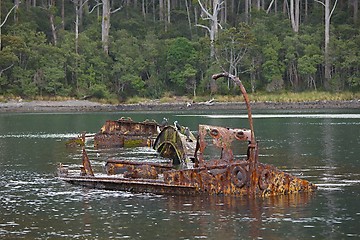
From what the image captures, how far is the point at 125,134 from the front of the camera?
59.9 meters

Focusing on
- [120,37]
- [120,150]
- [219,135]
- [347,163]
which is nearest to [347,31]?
[120,37]

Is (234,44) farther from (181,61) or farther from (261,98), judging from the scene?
(181,61)

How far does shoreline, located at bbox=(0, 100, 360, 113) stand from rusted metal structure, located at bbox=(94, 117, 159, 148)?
49.6 meters

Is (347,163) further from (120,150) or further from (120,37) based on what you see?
(120,37)

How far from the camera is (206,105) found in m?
112

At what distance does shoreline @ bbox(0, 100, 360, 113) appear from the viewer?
110688 mm

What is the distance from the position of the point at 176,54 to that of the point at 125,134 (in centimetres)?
5584

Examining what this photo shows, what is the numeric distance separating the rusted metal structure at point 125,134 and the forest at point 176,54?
5098 centimetres

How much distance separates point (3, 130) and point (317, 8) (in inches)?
2363

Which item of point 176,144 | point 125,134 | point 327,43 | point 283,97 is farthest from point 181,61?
point 176,144

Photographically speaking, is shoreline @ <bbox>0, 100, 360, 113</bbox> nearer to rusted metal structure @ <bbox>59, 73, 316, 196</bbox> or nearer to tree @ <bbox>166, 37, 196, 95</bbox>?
tree @ <bbox>166, 37, 196, 95</bbox>

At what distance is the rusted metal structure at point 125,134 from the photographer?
5897cm

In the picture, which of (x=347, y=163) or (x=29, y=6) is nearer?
(x=347, y=163)

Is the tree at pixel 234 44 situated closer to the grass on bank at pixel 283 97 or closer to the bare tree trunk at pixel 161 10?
the grass on bank at pixel 283 97
